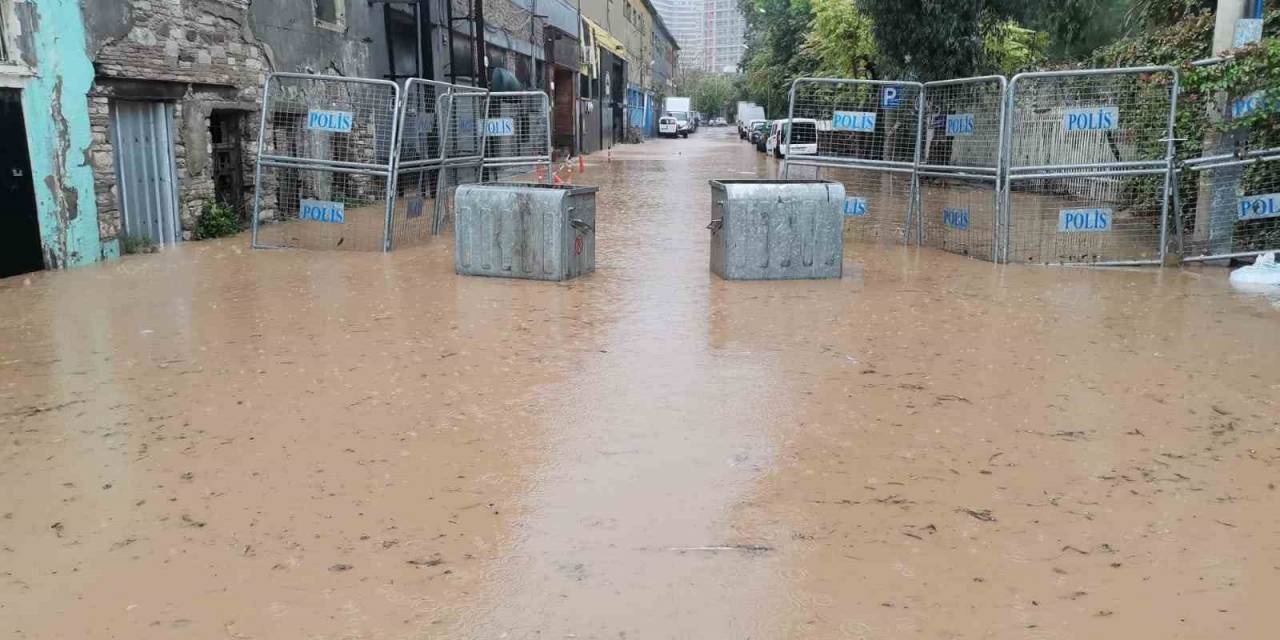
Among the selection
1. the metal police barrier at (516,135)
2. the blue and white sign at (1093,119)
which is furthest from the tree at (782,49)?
the blue and white sign at (1093,119)

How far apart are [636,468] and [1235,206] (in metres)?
8.44

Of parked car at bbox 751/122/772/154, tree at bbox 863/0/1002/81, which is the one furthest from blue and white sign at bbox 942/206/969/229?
parked car at bbox 751/122/772/154

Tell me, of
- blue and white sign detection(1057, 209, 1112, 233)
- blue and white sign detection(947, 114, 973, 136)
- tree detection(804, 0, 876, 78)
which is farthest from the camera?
tree detection(804, 0, 876, 78)

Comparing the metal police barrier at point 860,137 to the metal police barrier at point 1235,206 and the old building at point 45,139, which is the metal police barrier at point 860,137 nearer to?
the metal police barrier at point 1235,206

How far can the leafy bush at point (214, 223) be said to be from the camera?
12.7 m

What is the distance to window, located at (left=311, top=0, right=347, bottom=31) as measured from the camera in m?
15.9

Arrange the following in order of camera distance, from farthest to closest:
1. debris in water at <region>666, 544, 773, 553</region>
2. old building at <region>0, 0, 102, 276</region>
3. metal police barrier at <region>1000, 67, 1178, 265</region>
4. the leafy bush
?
the leafy bush < metal police barrier at <region>1000, 67, 1178, 265</region> < old building at <region>0, 0, 102, 276</region> < debris in water at <region>666, 544, 773, 553</region>

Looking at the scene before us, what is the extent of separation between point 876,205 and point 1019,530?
10000 millimetres

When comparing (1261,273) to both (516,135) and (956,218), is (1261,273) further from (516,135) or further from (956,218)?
(516,135)

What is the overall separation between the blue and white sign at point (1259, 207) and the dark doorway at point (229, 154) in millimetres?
12895

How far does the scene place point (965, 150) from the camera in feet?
39.1

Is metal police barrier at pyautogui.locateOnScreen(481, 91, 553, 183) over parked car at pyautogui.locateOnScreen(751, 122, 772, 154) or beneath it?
beneath

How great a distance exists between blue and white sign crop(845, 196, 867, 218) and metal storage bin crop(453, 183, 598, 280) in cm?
416

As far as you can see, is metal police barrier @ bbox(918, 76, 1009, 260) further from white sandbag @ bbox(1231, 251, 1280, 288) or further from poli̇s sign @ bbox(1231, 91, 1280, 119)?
white sandbag @ bbox(1231, 251, 1280, 288)
